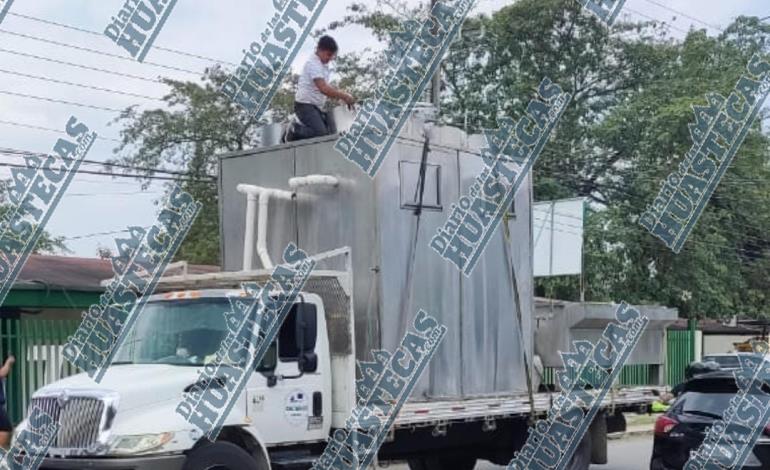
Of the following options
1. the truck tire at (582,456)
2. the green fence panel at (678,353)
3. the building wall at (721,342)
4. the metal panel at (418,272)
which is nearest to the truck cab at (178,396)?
the metal panel at (418,272)

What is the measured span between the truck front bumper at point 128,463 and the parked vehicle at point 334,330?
0.03 ft

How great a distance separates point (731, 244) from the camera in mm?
30719

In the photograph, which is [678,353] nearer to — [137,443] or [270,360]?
[270,360]

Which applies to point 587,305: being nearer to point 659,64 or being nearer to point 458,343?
point 458,343

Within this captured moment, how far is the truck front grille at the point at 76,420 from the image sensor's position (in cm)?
783

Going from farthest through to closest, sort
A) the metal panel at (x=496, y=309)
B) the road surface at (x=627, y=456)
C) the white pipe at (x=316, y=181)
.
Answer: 1. the road surface at (x=627, y=456)
2. the metal panel at (x=496, y=309)
3. the white pipe at (x=316, y=181)

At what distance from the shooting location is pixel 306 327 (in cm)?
888

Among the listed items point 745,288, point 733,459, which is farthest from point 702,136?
point 733,459

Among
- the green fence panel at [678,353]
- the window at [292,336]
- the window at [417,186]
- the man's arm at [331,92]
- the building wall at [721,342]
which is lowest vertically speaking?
the building wall at [721,342]

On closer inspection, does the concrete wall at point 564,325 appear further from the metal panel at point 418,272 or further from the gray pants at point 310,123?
the gray pants at point 310,123

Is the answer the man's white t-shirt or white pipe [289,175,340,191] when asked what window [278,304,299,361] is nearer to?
white pipe [289,175,340,191]

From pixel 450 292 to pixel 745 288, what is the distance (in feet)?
78.4

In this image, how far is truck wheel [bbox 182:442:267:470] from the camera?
25.7 ft

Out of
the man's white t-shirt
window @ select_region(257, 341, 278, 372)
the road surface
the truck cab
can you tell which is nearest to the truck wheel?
the truck cab
